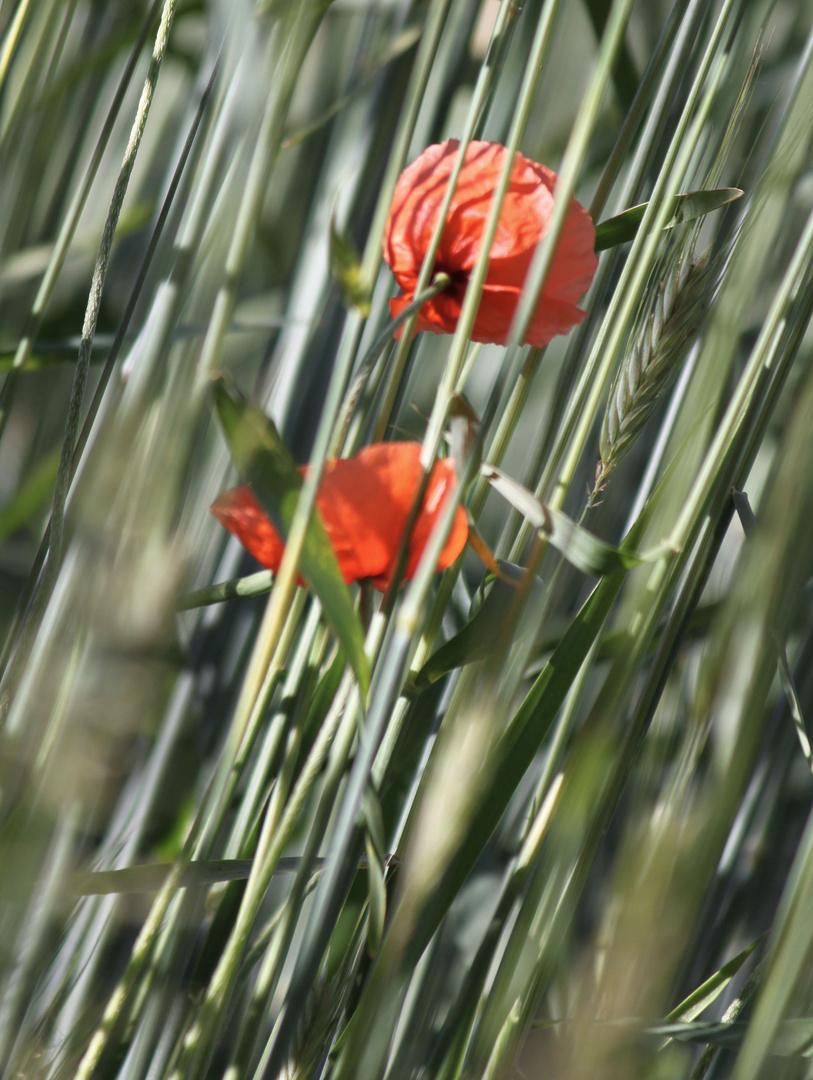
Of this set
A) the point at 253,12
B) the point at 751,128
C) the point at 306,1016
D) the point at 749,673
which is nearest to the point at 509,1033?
the point at 306,1016

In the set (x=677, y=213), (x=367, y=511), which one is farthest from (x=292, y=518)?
(x=677, y=213)

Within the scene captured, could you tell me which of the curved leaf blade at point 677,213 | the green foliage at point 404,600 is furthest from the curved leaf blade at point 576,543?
the curved leaf blade at point 677,213

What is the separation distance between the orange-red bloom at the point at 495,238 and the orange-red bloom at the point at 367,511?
0.05 m

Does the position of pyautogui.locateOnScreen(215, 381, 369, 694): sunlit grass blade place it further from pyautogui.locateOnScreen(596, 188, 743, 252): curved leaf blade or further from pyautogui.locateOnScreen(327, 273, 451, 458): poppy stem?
pyautogui.locateOnScreen(596, 188, 743, 252): curved leaf blade

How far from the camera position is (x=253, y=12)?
0.17 metres

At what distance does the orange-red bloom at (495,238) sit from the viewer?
21 centimetres

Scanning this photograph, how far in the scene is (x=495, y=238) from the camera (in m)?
0.21

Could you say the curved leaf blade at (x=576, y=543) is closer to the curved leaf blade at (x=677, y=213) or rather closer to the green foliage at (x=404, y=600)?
the green foliage at (x=404, y=600)

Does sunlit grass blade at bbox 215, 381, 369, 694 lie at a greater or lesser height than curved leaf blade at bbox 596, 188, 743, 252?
lesser

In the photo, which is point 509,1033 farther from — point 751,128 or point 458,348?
point 751,128

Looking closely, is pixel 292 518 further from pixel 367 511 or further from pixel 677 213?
pixel 677 213

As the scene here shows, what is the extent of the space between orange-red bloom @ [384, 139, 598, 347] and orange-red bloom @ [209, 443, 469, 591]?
0.05m

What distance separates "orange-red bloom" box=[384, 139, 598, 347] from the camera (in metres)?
0.21

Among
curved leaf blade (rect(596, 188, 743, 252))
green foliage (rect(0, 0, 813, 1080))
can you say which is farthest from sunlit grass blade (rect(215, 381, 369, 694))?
curved leaf blade (rect(596, 188, 743, 252))
